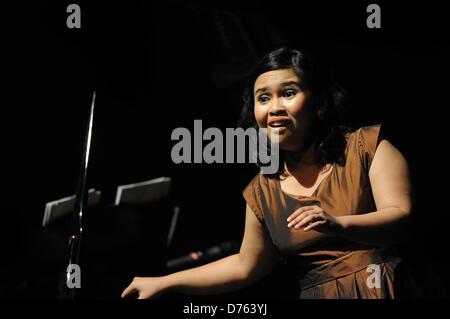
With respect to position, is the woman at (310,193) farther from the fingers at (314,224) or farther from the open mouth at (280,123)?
the fingers at (314,224)

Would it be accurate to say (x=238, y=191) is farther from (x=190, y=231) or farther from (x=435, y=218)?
(x=435, y=218)

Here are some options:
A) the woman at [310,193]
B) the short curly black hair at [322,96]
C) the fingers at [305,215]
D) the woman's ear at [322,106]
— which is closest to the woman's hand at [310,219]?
the fingers at [305,215]

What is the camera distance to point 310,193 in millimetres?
1945

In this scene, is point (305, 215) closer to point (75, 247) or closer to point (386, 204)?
point (386, 204)

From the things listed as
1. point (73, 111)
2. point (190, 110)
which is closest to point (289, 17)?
point (190, 110)

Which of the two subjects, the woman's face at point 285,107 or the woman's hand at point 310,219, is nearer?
the woman's hand at point 310,219

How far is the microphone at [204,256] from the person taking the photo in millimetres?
2340

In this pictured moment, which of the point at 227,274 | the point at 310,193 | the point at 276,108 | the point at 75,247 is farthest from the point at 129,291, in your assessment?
the point at 276,108

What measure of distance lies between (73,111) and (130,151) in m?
0.40

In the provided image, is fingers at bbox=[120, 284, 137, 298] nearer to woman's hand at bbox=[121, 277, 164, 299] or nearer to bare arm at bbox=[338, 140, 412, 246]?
woman's hand at bbox=[121, 277, 164, 299]

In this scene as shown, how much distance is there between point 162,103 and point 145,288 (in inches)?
43.8

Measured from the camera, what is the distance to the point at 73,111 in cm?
293

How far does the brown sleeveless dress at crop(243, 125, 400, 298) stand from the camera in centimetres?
184

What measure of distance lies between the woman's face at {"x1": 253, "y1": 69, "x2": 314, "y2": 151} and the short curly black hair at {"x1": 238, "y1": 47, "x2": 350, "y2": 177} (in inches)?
1.1
